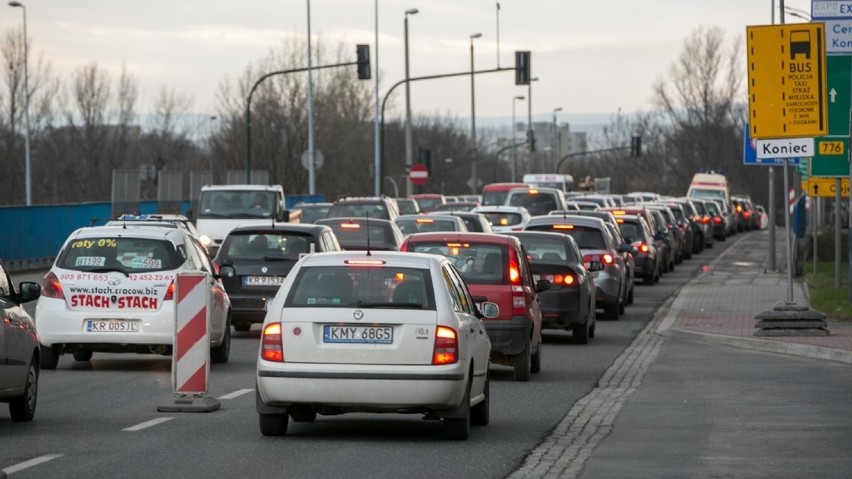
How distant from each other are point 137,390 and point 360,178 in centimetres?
8856

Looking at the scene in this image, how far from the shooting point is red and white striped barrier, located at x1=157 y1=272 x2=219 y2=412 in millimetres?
14586

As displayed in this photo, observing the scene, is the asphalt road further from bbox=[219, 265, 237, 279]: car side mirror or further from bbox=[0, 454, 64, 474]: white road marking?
bbox=[219, 265, 237, 279]: car side mirror

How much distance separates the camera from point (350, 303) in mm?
12484

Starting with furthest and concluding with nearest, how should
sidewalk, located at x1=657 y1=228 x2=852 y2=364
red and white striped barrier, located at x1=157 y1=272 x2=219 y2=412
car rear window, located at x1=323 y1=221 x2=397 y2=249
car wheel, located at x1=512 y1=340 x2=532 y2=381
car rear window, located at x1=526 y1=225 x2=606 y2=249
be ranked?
1. car rear window, located at x1=323 y1=221 x2=397 y2=249
2. car rear window, located at x1=526 y1=225 x2=606 y2=249
3. sidewalk, located at x1=657 y1=228 x2=852 y2=364
4. car wheel, located at x1=512 y1=340 x2=532 y2=381
5. red and white striped barrier, located at x1=157 y1=272 x2=219 y2=412

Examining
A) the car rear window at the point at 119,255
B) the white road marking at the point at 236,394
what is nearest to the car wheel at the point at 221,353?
the car rear window at the point at 119,255

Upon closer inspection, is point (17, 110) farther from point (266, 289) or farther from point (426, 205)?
point (266, 289)

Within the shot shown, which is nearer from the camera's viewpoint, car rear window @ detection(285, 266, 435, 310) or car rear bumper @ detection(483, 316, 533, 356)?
car rear window @ detection(285, 266, 435, 310)

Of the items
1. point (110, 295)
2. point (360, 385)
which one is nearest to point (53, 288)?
point (110, 295)

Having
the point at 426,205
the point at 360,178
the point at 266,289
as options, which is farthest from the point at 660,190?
the point at 266,289

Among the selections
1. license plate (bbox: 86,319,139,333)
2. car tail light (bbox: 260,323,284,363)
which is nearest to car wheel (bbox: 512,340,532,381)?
license plate (bbox: 86,319,139,333)

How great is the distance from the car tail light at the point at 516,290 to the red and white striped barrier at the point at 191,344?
4.25 m

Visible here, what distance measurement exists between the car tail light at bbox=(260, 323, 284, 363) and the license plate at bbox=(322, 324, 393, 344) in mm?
312

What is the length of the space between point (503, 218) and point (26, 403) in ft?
91.8

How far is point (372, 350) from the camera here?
12.2 meters
